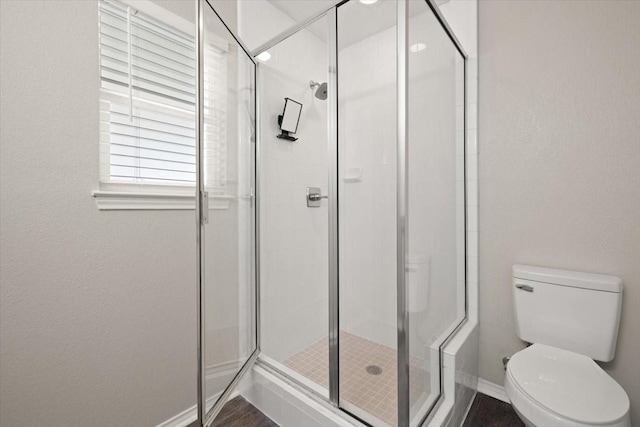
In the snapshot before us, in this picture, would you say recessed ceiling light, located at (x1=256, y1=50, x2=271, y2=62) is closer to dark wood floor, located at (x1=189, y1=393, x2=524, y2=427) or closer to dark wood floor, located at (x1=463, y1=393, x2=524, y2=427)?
dark wood floor, located at (x1=189, y1=393, x2=524, y2=427)

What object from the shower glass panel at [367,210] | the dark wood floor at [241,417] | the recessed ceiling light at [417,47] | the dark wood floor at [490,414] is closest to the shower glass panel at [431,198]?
the recessed ceiling light at [417,47]

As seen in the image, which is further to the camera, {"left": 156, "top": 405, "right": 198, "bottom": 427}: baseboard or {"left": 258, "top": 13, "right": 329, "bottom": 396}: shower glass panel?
{"left": 258, "top": 13, "right": 329, "bottom": 396}: shower glass panel

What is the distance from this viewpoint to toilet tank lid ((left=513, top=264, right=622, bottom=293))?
1.29 meters

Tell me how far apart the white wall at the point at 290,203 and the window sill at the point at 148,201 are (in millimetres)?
450

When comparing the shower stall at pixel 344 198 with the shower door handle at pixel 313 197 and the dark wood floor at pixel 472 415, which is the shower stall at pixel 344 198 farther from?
the dark wood floor at pixel 472 415

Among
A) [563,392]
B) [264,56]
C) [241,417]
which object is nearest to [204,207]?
[264,56]

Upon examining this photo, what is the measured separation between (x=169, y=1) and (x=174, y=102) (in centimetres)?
48

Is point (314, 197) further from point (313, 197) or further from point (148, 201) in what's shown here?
point (148, 201)

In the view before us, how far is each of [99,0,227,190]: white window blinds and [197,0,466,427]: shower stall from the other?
0.03 meters

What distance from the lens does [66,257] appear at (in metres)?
1.13

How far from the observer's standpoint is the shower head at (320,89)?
5.43 feet

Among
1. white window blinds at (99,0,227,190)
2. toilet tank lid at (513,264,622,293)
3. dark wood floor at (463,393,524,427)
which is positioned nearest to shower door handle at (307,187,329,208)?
white window blinds at (99,0,227,190)

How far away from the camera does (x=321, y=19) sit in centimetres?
141

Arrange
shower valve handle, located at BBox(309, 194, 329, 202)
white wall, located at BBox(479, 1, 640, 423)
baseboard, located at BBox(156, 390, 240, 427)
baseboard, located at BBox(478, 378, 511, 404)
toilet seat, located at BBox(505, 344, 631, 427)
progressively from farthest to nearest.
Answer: shower valve handle, located at BBox(309, 194, 329, 202) → baseboard, located at BBox(478, 378, 511, 404) → baseboard, located at BBox(156, 390, 240, 427) → white wall, located at BBox(479, 1, 640, 423) → toilet seat, located at BBox(505, 344, 631, 427)
